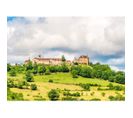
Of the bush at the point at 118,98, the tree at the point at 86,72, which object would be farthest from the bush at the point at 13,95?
the bush at the point at 118,98

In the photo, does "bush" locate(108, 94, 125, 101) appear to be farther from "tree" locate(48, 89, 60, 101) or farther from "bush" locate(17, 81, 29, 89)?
"bush" locate(17, 81, 29, 89)

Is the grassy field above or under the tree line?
under

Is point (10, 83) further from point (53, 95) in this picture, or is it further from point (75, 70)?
point (75, 70)

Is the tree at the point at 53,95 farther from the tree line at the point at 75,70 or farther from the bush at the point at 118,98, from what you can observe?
the bush at the point at 118,98

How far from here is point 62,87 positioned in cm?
725

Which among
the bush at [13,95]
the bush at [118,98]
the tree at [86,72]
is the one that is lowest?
the bush at [118,98]

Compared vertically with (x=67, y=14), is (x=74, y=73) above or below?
below

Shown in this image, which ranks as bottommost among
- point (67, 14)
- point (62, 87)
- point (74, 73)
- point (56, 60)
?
point (62, 87)

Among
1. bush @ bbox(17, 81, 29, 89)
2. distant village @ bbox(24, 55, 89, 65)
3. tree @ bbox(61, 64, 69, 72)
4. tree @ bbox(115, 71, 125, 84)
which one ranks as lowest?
bush @ bbox(17, 81, 29, 89)

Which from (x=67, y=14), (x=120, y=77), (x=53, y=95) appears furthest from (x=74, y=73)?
(x=67, y=14)

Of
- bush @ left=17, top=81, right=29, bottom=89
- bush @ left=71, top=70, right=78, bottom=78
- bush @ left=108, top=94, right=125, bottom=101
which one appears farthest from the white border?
bush @ left=71, top=70, right=78, bottom=78

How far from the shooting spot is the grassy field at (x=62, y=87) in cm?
724

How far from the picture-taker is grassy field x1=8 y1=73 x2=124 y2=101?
7.24 metres
